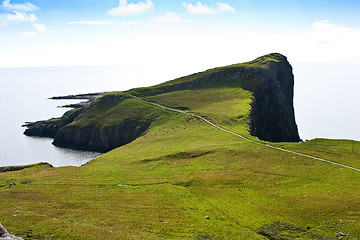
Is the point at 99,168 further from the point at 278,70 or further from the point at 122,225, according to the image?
the point at 278,70

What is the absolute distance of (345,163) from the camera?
2525 inches

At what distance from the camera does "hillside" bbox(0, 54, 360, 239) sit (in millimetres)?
43500

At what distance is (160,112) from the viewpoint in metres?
140

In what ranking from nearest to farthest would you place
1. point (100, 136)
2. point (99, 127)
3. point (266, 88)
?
point (100, 136), point (99, 127), point (266, 88)

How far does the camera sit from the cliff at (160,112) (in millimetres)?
138750

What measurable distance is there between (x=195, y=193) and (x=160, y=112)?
3302 inches

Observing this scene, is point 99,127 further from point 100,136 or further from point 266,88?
point 266,88

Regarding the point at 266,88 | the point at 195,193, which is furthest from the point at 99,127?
the point at 195,193

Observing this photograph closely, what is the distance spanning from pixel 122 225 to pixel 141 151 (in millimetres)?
52265

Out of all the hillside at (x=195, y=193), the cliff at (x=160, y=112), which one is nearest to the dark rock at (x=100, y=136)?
the cliff at (x=160, y=112)

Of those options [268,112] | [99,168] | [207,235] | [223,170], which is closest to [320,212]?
[207,235]

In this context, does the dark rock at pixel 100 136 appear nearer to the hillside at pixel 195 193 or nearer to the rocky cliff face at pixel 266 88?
the hillside at pixel 195 193

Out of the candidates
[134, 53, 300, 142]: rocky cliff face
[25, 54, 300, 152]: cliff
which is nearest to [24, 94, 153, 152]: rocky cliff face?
[25, 54, 300, 152]: cliff

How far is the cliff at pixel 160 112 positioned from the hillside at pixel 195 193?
106ft
